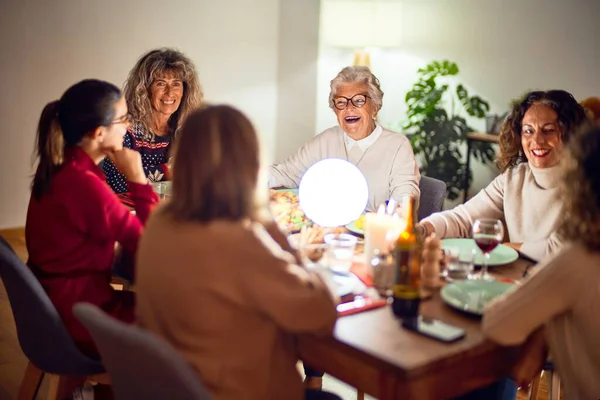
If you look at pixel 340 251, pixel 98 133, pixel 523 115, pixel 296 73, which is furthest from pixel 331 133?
pixel 296 73

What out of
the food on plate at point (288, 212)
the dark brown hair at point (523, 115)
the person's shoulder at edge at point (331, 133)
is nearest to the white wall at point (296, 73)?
the person's shoulder at edge at point (331, 133)

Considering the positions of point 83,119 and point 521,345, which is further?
point 83,119

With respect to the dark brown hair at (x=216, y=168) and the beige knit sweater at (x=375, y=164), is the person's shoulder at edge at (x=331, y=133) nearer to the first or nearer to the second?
the beige knit sweater at (x=375, y=164)

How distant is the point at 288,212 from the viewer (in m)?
2.31

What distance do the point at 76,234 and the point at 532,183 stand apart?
148 centimetres

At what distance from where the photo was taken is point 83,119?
6.28 feet

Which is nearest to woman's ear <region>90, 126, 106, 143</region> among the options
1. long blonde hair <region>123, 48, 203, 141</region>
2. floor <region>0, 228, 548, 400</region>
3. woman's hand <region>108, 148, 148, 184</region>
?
woman's hand <region>108, 148, 148, 184</region>

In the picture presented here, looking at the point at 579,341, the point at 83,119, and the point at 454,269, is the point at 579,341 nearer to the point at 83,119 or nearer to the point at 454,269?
the point at 454,269

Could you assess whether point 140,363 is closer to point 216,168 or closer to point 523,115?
point 216,168

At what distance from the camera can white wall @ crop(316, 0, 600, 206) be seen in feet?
14.9

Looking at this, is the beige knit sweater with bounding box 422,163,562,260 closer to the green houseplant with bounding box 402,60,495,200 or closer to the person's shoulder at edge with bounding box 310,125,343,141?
the person's shoulder at edge with bounding box 310,125,343,141

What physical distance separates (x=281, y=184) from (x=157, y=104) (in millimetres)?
652

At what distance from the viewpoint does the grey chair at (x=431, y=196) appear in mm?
2688

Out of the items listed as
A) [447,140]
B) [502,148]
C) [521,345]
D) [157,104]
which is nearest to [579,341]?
[521,345]
